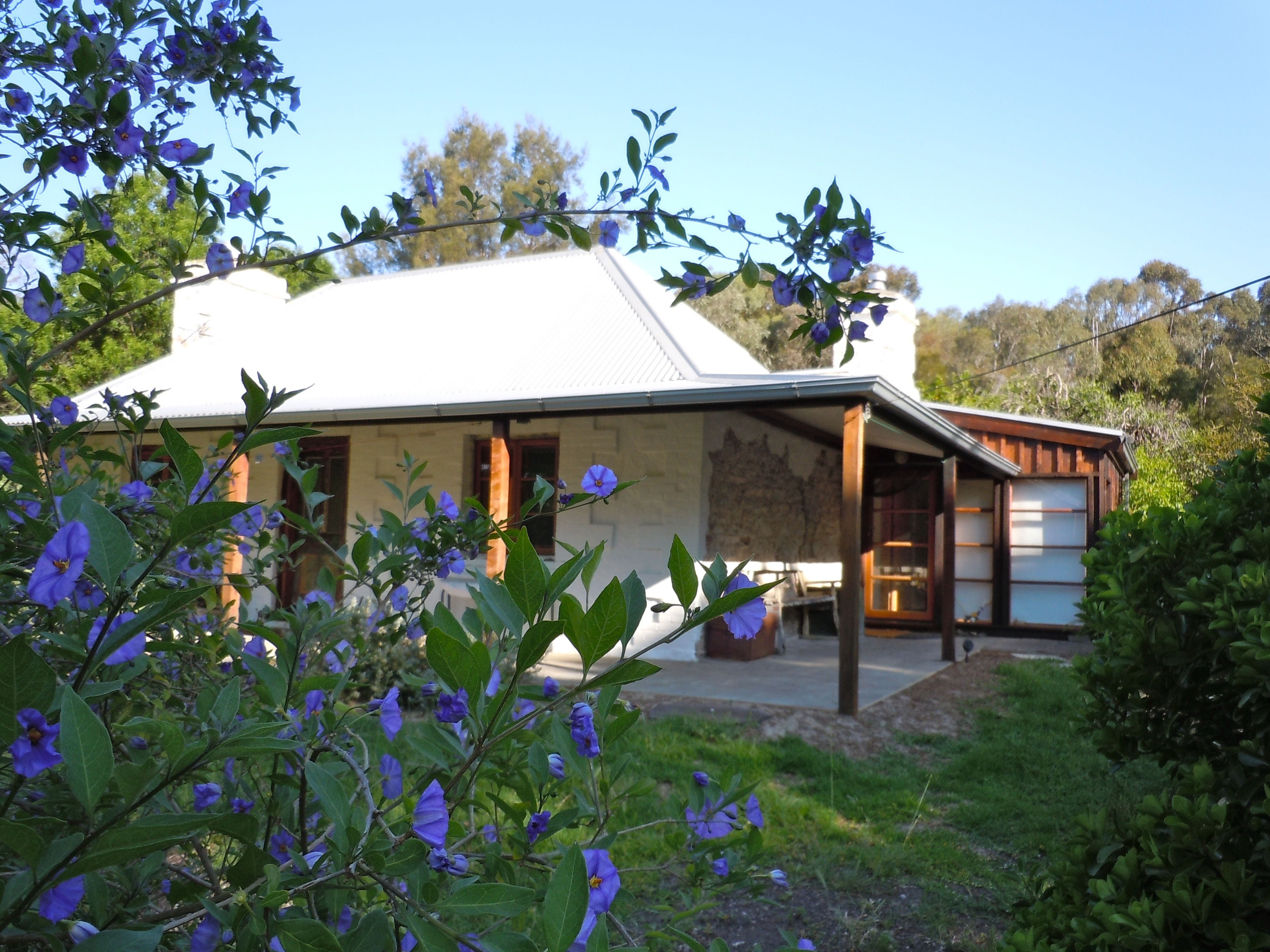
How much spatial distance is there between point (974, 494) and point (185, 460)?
41.5 feet

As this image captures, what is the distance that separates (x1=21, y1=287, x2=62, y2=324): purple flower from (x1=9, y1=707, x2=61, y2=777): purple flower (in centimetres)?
126

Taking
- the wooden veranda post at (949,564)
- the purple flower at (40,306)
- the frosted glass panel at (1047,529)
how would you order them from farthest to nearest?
the frosted glass panel at (1047,529), the wooden veranda post at (949,564), the purple flower at (40,306)

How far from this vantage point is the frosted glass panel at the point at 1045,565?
11891 millimetres

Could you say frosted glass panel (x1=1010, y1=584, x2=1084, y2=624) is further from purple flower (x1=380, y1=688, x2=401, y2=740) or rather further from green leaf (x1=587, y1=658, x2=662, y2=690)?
green leaf (x1=587, y1=658, x2=662, y2=690)

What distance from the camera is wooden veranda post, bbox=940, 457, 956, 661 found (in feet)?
31.6

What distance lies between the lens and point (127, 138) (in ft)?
5.46

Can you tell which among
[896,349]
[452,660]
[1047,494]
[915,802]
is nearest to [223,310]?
[896,349]

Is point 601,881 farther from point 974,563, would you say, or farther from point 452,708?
point 974,563

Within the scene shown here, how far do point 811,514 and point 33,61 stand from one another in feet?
32.1

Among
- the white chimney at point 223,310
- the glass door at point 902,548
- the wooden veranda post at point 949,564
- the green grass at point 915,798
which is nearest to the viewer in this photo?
the green grass at point 915,798

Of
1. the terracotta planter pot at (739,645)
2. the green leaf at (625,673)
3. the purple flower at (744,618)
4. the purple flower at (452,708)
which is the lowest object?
the terracotta planter pot at (739,645)

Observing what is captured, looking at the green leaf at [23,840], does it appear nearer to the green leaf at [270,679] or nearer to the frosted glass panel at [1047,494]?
the green leaf at [270,679]

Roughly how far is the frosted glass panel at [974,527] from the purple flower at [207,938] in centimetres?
1239

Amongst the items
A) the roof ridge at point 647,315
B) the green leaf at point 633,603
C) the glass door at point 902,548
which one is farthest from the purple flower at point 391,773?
the glass door at point 902,548
